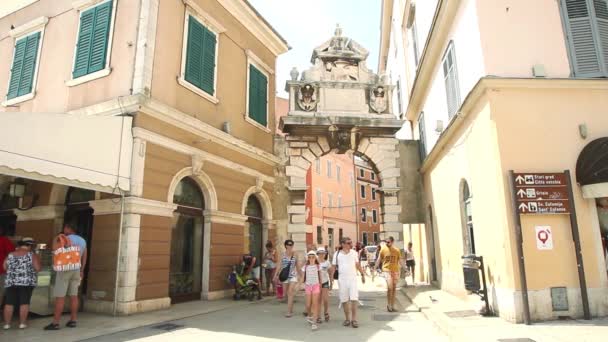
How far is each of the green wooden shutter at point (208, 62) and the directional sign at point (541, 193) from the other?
308 inches

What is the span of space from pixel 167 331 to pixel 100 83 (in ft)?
19.7

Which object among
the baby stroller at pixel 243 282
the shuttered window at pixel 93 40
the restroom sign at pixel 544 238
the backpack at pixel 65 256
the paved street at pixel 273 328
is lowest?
the paved street at pixel 273 328

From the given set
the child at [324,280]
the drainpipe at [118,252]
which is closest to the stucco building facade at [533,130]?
→ the child at [324,280]

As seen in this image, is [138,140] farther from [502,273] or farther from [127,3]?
[502,273]

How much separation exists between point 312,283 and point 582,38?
6749 mm

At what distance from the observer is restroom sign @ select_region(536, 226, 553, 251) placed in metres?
6.81

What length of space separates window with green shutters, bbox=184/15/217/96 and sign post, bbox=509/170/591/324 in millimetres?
7714

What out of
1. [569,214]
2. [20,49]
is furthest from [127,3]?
[569,214]

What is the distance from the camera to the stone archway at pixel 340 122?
1426 cm

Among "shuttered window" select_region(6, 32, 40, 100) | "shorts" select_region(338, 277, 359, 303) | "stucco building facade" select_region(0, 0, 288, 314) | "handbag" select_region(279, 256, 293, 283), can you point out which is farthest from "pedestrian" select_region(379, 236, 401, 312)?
"shuttered window" select_region(6, 32, 40, 100)

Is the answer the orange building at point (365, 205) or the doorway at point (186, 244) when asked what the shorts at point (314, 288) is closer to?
the doorway at point (186, 244)

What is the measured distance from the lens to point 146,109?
346 inches

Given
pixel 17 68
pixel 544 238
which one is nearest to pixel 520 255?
pixel 544 238

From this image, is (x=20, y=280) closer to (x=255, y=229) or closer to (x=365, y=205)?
(x=255, y=229)
